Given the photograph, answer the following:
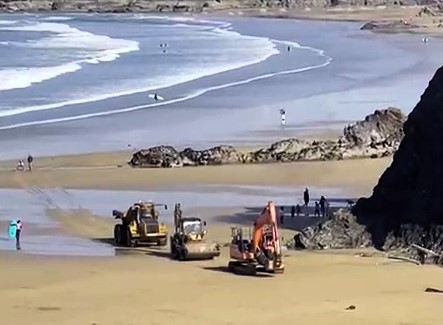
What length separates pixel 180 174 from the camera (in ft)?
114

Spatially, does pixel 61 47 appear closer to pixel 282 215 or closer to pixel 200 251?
pixel 282 215

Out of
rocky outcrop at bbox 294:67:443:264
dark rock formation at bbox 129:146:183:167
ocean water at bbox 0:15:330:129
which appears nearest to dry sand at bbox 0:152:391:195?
dark rock formation at bbox 129:146:183:167

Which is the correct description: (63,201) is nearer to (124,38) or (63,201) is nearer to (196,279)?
(196,279)

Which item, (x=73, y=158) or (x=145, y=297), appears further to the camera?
(x=73, y=158)

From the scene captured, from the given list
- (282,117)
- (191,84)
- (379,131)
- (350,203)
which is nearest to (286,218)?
(350,203)

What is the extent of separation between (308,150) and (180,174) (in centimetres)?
460

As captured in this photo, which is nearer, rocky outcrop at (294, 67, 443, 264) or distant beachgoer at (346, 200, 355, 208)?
rocky outcrop at (294, 67, 443, 264)

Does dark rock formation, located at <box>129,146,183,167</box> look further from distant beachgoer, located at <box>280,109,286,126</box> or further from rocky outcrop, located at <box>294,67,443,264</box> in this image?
rocky outcrop, located at <box>294,67,443,264</box>

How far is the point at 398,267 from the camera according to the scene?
862 inches

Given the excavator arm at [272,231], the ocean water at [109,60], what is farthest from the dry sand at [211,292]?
the ocean water at [109,60]

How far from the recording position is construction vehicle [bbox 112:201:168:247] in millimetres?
25109

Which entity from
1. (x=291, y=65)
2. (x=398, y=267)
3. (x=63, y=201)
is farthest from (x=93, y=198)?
(x=291, y=65)

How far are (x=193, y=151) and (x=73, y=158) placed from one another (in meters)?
3.70

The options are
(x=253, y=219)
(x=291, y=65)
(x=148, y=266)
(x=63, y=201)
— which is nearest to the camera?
(x=148, y=266)
